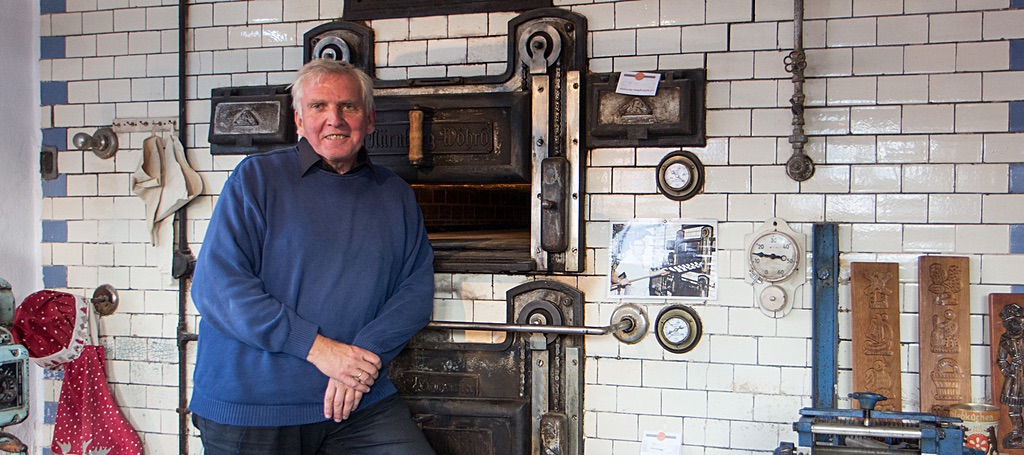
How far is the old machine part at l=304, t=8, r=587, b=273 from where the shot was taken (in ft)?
10.4

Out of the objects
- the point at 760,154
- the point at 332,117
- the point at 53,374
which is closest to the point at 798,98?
the point at 760,154

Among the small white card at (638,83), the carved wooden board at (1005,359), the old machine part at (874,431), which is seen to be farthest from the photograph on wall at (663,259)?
the carved wooden board at (1005,359)

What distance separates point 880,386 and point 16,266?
134 inches

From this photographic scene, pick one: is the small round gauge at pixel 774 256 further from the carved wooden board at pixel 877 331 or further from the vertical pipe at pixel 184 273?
the vertical pipe at pixel 184 273

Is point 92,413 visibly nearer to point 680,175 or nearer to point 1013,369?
point 680,175

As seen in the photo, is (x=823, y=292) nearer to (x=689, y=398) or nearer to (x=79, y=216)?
(x=689, y=398)

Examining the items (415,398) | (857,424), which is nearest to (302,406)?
(415,398)

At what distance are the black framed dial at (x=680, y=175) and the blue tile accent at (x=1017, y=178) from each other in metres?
0.98

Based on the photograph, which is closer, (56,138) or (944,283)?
(944,283)

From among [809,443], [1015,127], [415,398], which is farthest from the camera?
[415,398]

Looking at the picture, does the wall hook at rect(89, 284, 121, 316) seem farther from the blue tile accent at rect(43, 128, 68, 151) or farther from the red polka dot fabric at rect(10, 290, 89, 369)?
the blue tile accent at rect(43, 128, 68, 151)

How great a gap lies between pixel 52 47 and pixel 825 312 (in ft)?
10.7

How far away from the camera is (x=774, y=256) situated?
9.88ft

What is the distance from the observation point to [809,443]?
2.59 meters
